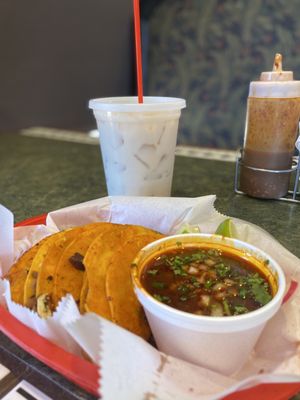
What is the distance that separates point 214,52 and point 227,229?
123 inches

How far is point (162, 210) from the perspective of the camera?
1.10 metres

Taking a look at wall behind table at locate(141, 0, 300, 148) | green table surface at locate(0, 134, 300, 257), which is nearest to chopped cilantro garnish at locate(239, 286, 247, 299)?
green table surface at locate(0, 134, 300, 257)

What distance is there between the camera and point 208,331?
1.97 feet

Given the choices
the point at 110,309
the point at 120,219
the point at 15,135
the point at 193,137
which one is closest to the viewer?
the point at 110,309

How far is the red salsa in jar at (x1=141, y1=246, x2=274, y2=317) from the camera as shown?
67cm

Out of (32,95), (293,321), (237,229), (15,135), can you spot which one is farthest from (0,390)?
(32,95)

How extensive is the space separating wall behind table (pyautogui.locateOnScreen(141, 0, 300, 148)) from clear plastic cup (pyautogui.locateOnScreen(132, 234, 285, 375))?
3176mm

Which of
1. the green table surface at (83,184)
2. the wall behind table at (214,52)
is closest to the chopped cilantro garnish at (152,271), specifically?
the green table surface at (83,184)

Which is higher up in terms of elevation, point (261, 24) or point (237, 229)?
Answer: point (261, 24)

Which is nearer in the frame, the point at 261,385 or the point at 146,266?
the point at 261,385

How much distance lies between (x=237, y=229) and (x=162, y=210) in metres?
0.24

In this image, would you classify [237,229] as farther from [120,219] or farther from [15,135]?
[15,135]

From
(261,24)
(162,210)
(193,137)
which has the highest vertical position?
(261,24)

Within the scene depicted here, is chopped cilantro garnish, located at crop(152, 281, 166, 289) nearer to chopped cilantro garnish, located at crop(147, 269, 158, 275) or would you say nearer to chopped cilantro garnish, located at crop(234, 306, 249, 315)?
chopped cilantro garnish, located at crop(147, 269, 158, 275)
